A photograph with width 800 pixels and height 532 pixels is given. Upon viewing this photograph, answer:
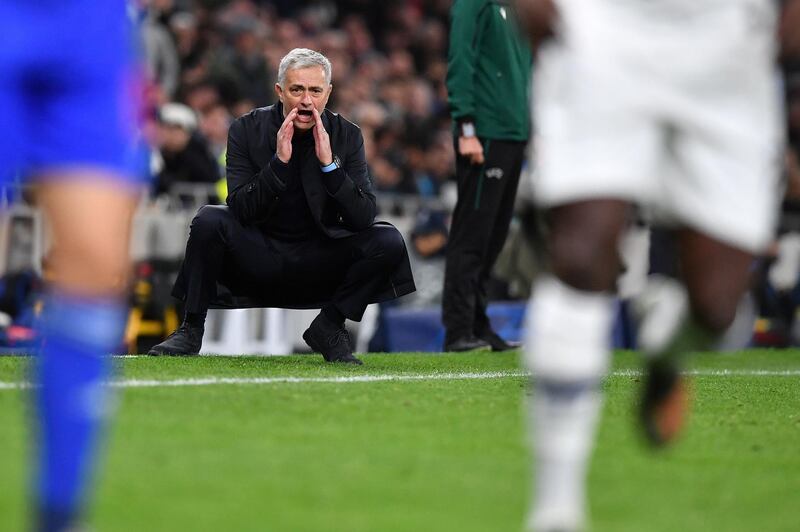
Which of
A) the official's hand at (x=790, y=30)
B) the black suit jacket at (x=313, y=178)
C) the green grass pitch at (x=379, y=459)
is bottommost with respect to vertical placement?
the green grass pitch at (x=379, y=459)

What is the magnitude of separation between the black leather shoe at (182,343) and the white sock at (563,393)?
4.50 meters

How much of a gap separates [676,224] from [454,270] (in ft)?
17.5

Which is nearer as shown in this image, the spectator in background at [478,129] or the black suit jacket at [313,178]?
the black suit jacket at [313,178]

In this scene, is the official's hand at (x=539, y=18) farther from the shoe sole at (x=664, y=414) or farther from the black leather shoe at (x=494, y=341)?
the black leather shoe at (x=494, y=341)

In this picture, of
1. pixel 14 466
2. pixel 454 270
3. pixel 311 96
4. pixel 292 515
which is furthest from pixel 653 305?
pixel 454 270

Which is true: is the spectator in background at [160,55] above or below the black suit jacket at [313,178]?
above

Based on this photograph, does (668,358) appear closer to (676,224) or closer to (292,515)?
(676,224)

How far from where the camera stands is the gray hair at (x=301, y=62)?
8.16 meters

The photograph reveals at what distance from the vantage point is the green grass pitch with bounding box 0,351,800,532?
158 inches

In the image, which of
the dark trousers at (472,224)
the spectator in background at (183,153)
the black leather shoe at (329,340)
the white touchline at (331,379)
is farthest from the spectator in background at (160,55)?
the white touchline at (331,379)

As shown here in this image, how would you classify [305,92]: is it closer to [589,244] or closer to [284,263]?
[284,263]

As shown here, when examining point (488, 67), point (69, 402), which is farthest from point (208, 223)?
point (69, 402)

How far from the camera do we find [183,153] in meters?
13.5

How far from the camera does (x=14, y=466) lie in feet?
14.9
